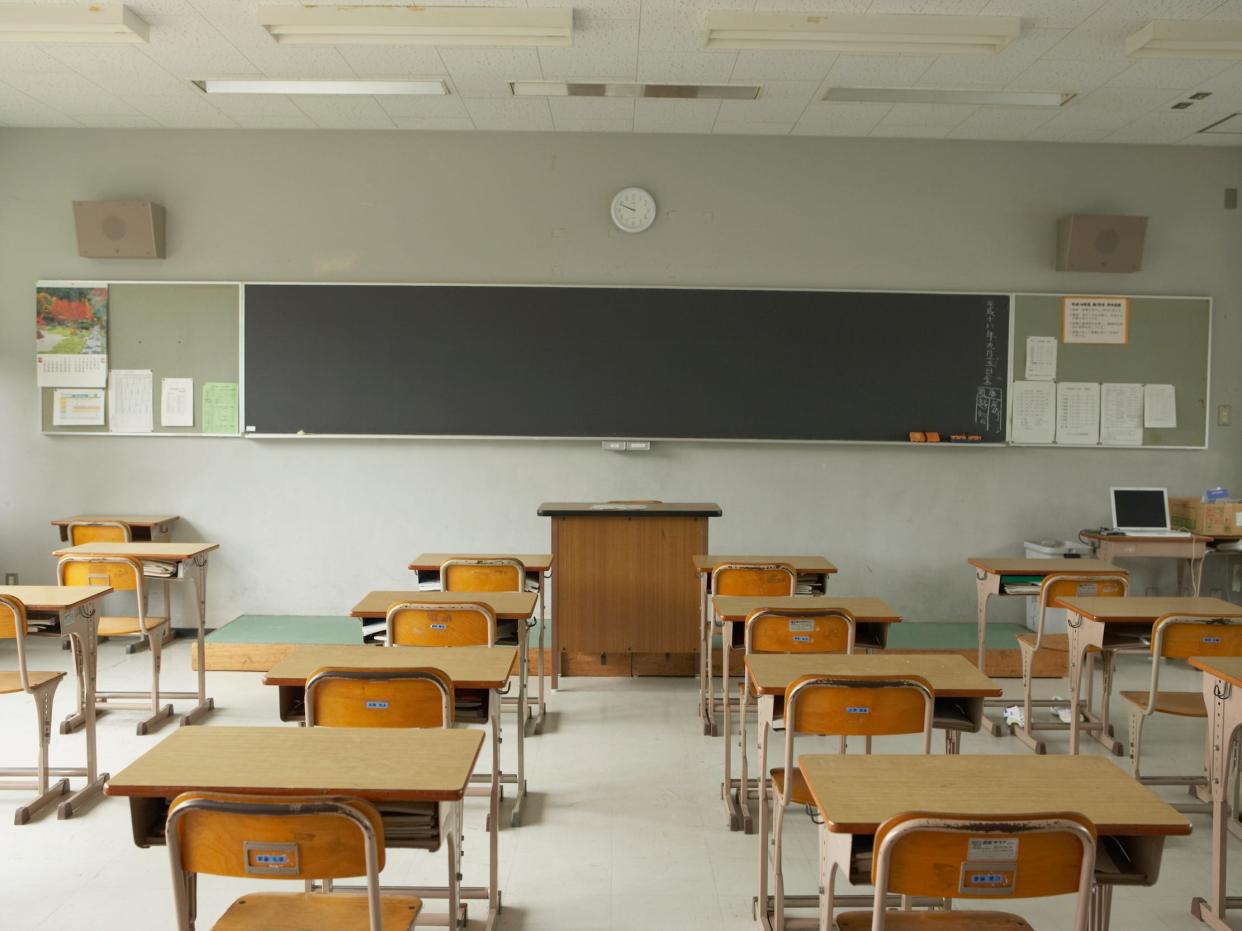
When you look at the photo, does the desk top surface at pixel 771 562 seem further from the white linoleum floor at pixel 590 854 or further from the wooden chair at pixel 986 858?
the wooden chair at pixel 986 858

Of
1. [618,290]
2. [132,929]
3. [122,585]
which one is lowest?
[132,929]

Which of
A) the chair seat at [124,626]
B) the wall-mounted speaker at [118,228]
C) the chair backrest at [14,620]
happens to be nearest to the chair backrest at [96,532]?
the chair seat at [124,626]

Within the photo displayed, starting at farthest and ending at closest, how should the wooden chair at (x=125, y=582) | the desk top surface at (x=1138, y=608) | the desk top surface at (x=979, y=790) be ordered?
1. the wooden chair at (x=125, y=582)
2. the desk top surface at (x=1138, y=608)
3. the desk top surface at (x=979, y=790)

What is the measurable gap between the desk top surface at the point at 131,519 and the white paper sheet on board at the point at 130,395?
615 mm

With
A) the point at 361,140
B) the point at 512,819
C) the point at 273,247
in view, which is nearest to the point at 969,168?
the point at 361,140

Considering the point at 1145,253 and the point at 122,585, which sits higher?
the point at 1145,253

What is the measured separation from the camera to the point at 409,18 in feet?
15.1

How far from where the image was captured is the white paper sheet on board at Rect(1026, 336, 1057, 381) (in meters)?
6.49

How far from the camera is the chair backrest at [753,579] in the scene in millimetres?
4441

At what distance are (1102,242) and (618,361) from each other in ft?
Result: 10.5

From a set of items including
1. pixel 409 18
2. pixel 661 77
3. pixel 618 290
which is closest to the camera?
pixel 409 18

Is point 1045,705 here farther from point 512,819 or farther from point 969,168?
point 969,168

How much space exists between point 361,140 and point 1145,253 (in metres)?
5.18

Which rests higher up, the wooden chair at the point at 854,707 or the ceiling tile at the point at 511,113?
the ceiling tile at the point at 511,113
